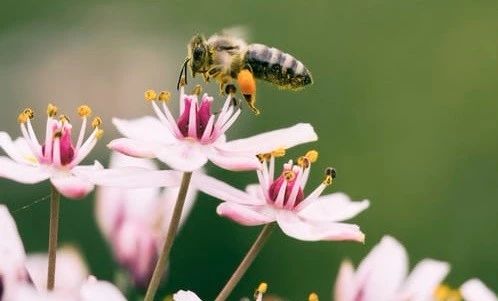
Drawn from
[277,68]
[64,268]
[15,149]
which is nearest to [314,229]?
[277,68]

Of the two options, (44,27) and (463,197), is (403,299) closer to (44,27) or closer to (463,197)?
(463,197)

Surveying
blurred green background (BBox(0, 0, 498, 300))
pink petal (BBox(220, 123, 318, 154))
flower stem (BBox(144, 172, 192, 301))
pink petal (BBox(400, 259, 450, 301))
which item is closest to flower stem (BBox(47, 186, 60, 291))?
flower stem (BBox(144, 172, 192, 301))

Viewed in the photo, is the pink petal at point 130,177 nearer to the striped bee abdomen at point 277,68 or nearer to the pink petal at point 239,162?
the pink petal at point 239,162

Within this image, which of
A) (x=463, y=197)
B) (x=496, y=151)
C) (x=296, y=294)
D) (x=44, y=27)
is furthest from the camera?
(x=44, y=27)

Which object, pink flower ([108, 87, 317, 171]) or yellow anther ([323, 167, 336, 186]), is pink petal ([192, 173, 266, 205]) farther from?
yellow anther ([323, 167, 336, 186])

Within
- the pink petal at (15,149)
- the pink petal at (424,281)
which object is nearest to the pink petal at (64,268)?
the pink petal at (15,149)

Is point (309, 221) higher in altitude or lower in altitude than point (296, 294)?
higher

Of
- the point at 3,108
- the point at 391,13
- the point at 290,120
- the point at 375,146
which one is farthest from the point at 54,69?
the point at 391,13
